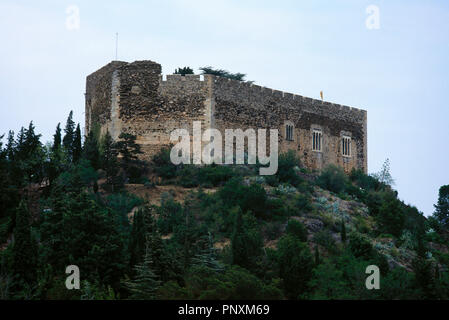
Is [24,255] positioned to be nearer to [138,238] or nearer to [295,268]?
[138,238]

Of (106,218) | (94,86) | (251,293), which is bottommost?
(251,293)

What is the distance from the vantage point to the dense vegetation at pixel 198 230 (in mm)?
24859

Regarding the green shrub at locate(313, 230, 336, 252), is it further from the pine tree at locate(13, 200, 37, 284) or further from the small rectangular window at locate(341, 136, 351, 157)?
the small rectangular window at locate(341, 136, 351, 157)

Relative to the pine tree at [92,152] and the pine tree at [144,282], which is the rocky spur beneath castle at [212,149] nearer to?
the pine tree at [92,152]

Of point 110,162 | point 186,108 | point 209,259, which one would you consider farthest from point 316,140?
point 209,259

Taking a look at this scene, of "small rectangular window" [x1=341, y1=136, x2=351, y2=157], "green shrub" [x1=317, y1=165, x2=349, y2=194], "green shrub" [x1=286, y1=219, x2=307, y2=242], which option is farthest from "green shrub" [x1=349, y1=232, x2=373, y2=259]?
"small rectangular window" [x1=341, y1=136, x2=351, y2=157]

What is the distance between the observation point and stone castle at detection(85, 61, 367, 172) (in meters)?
38.4

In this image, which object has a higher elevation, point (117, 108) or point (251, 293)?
point (117, 108)

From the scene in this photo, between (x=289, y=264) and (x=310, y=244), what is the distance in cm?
467

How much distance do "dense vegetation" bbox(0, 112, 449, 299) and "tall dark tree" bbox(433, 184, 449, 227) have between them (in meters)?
6.92

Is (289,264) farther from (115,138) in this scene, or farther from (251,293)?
(115,138)

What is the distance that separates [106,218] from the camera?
27.9m

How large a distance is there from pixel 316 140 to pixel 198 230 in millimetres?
14090
